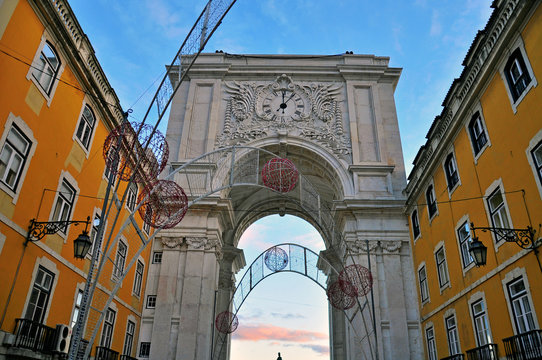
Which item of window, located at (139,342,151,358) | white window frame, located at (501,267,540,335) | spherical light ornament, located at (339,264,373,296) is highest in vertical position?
spherical light ornament, located at (339,264,373,296)

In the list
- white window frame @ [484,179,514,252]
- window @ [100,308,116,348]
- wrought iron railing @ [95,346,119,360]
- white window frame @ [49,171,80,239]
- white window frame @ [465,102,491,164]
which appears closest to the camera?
white window frame @ [484,179,514,252]

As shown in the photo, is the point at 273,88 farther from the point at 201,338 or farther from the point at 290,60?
the point at 201,338

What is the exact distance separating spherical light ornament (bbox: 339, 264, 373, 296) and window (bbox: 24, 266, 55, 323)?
1281 centimetres

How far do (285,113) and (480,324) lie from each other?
19310mm

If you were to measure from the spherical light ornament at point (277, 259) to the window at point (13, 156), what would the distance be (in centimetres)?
1627

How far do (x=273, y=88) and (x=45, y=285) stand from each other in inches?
863

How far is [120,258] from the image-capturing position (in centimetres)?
1895

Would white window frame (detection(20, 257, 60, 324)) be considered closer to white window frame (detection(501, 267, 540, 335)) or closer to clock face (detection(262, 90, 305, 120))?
white window frame (detection(501, 267, 540, 335))

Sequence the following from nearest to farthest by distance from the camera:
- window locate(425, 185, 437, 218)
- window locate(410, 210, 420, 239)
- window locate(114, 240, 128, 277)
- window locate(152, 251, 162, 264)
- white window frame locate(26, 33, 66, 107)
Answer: white window frame locate(26, 33, 66, 107), window locate(114, 240, 128, 277), window locate(425, 185, 437, 218), window locate(410, 210, 420, 239), window locate(152, 251, 162, 264)

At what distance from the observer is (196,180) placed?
2752 cm

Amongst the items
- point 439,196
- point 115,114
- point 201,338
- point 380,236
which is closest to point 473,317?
point 439,196

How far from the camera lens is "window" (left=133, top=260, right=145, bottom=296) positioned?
70.9 feet

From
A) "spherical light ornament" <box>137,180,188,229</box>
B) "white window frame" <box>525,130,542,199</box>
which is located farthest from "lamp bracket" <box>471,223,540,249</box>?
"spherical light ornament" <box>137,180,188,229</box>

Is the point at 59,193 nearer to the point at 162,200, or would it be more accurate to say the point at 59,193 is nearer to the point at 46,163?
the point at 46,163
